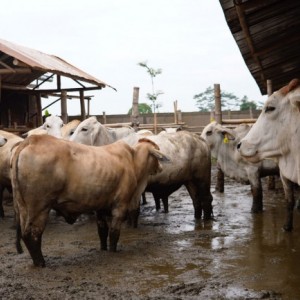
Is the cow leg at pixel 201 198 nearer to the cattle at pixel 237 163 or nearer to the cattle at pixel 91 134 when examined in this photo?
the cattle at pixel 237 163

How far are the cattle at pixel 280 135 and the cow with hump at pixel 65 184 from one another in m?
1.48

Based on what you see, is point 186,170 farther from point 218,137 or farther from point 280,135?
point 280,135

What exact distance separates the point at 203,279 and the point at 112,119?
21.4m

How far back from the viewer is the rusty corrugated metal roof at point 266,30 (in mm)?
5255

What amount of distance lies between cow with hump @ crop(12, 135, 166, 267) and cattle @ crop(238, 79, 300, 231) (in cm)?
148

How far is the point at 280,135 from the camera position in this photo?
16.5 feet

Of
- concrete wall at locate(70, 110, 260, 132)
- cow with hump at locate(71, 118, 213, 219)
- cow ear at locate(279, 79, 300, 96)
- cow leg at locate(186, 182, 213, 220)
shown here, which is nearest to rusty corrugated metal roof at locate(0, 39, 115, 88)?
cow with hump at locate(71, 118, 213, 219)

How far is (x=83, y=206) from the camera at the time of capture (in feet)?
17.5

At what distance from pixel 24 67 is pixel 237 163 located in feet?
21.6

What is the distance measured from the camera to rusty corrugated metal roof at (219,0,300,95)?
5.25 metres

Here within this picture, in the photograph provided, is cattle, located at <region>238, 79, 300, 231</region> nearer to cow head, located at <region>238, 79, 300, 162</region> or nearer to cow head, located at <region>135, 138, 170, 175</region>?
cow head, located at <region>238, 79, 300, 162</region>

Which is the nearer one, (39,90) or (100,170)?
(100,170)

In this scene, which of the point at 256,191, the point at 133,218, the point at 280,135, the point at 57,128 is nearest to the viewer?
the point at 280,135

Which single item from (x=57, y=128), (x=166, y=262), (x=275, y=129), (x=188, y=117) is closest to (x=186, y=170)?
(x=166, y=262)
